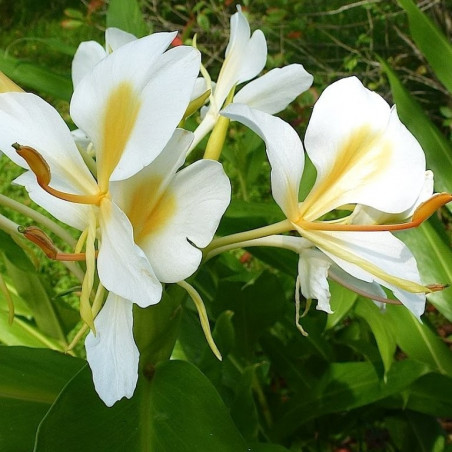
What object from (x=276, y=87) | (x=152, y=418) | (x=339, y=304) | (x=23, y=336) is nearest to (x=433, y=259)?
(x=339, y=304)

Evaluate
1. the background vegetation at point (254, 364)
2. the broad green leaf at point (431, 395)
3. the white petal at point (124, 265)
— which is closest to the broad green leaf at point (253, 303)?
the background vegetation at point (254, 364)

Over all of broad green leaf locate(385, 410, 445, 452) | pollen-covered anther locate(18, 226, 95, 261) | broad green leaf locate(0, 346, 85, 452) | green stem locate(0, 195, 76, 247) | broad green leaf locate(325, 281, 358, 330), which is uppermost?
pollen-covered anther locate(18, 226, 95, 261)

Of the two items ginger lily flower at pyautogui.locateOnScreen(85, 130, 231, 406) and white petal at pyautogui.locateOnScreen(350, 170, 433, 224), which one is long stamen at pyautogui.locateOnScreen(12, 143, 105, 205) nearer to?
ginger lily flower at pyautogui.locateOnScreen(85, 130, 231, 406)

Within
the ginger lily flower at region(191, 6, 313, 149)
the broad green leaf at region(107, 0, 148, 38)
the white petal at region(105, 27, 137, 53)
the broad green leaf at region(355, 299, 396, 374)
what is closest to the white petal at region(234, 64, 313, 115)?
the ginger lily flower at region(191, 6, 313, 149)

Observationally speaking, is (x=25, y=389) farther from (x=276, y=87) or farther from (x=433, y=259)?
(x=433, y=259)

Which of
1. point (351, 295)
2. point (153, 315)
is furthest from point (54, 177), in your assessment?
point (351, 295)

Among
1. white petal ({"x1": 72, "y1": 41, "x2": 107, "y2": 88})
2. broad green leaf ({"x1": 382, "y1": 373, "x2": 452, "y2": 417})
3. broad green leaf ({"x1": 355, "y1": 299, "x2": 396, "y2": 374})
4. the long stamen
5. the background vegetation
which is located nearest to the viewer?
the long stamen

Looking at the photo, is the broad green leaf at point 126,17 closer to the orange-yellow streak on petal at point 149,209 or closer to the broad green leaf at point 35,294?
the broad green leaf at point 35,294

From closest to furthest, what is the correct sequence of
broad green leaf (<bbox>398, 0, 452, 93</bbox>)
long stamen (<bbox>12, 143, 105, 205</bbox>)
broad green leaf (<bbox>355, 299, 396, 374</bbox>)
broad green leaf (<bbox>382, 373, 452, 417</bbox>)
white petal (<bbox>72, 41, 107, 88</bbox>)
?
long stamen (<bbox>12, 143, 105, 205</bbox>) < white petal (<bbox>72, 41, 107, 88</bbox>) < broad green leaf (<bbox>355, 299, 396, 374</bbox>) < broad green leaf (<bbox>382, 373, 452, 417</bbox>) < broad green leaf (<bbox>398, 0, 452, 93</bbox>)
